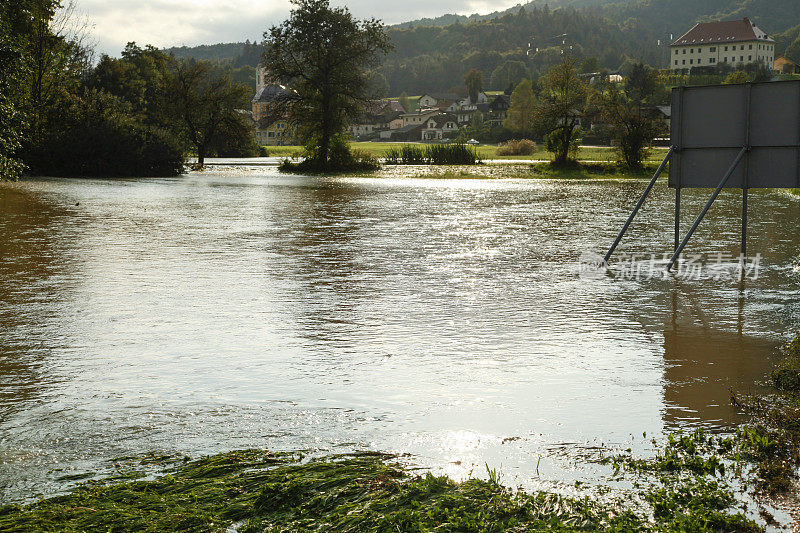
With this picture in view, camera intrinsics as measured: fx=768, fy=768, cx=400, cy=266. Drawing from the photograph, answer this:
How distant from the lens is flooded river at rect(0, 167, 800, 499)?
16.9ft

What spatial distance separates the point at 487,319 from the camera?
877 centimetres

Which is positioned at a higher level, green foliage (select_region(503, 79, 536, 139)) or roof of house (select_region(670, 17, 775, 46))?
roof of house (select_region(670, 17, 775, 46))

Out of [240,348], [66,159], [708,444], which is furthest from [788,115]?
[66,159]

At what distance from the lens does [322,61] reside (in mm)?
51156

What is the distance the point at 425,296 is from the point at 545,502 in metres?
6.10

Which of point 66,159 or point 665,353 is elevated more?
point 66,159

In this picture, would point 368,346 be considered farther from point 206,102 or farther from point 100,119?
point 206,102

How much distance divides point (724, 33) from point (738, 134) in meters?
199

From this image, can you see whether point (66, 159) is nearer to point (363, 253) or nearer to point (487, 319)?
point (363, 253)

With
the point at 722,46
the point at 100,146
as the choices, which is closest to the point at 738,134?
the point at 100,146

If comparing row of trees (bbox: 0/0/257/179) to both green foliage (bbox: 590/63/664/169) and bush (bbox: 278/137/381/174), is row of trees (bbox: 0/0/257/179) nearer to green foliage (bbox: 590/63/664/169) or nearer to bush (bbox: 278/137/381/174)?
bush (bbox: 278/137/381/174)

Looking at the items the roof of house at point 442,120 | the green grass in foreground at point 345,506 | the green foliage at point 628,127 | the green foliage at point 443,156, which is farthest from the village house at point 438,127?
the green grass in foreground at point 345,506

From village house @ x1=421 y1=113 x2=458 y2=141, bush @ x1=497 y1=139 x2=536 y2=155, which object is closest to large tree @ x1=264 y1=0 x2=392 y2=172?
bush @ x1=497 y1=139 x2=536 y2=155

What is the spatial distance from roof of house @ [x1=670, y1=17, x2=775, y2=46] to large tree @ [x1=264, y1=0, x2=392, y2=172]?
161015 millimetres
